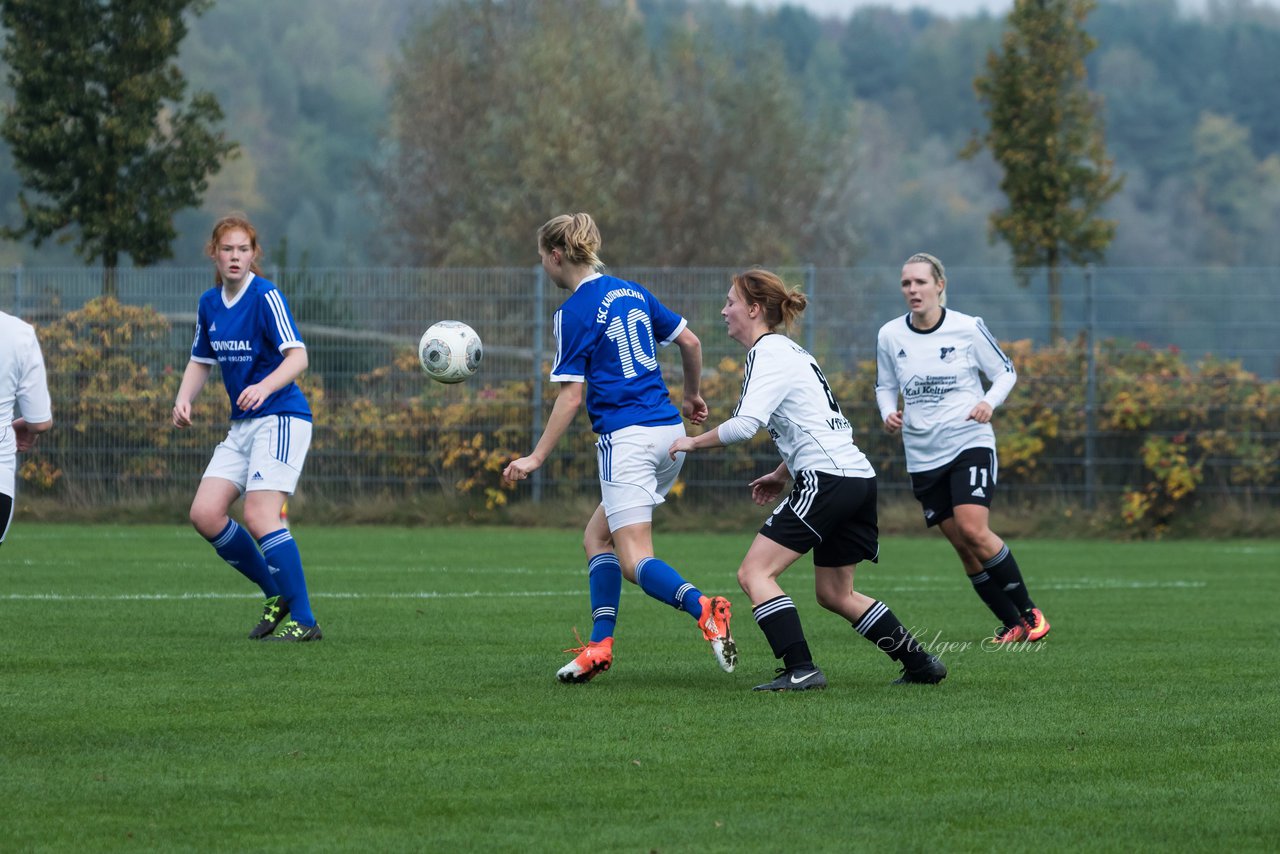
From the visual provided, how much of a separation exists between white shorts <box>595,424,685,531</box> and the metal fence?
453 inches

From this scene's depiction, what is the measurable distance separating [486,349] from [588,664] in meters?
12.9

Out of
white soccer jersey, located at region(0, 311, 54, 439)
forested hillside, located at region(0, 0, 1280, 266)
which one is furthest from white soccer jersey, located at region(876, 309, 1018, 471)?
forested hillside, located at region(0, 0, 1280, 266)

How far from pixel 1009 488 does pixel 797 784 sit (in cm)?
1395

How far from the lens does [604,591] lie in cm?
776

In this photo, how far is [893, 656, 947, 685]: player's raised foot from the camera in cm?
743

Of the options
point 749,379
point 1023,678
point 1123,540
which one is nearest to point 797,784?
point 749,379

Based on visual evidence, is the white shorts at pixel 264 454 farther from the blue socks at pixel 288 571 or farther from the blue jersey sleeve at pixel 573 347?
the blue jersey sleeve at pixel 573 347

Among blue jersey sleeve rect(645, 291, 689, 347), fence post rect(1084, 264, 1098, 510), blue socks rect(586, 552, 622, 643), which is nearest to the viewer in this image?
blue socks rect(586, 552, 622, 643)

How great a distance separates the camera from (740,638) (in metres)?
9.40

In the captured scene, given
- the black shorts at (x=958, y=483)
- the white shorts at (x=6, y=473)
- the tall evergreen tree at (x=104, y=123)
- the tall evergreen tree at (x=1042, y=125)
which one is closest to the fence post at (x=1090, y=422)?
the tall evergreen tree at (x=1042, y=125)

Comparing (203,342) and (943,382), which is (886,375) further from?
(203,342)

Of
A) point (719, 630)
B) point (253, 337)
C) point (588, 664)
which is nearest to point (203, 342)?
point (253, 337)

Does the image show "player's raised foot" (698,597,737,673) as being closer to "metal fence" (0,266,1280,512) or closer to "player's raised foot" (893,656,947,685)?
"player's raised foot" (893,656,947,685)

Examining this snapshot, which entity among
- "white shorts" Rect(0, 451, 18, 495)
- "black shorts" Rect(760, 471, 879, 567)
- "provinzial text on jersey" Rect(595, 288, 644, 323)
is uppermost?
"provinzial text on jersey" Rect(595, 288, 644, 323)
